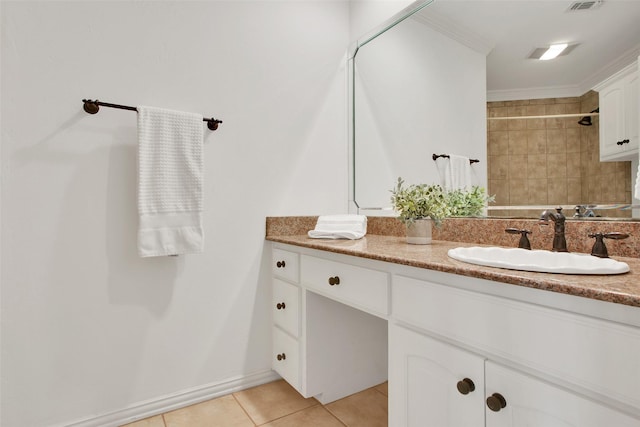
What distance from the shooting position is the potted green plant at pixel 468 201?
Answer: 1515 millimetres

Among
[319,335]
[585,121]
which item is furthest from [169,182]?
[585,121]

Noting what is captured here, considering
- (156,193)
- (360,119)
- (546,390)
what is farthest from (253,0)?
(546,390)

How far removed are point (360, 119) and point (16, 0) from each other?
1.68 m

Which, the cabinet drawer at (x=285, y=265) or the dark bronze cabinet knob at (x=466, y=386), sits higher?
the cabinet drawer at (x=285, y=265)

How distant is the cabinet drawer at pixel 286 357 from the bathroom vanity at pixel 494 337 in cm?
40

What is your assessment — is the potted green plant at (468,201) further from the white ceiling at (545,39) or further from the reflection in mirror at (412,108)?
the white ceiling at (545,39)

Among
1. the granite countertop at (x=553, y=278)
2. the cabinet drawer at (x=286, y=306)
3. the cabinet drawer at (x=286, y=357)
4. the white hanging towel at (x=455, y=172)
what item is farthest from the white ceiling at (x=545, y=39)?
the cabinet drawer at (x=286, y=357)

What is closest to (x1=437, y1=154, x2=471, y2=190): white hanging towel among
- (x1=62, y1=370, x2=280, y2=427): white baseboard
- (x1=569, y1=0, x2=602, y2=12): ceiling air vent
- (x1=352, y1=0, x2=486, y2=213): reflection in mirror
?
(x1=352, y1=0, x2=486, y2=213): reflection in mirror

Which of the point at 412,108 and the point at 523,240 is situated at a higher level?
the point at 412,108

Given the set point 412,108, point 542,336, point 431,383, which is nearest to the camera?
point 542,336

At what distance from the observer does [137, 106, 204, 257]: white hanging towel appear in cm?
145

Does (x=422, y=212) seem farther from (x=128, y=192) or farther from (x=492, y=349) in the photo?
(x=128, y=192)

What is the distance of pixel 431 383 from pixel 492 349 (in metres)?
0.26

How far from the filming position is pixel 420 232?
1495 millimetres
